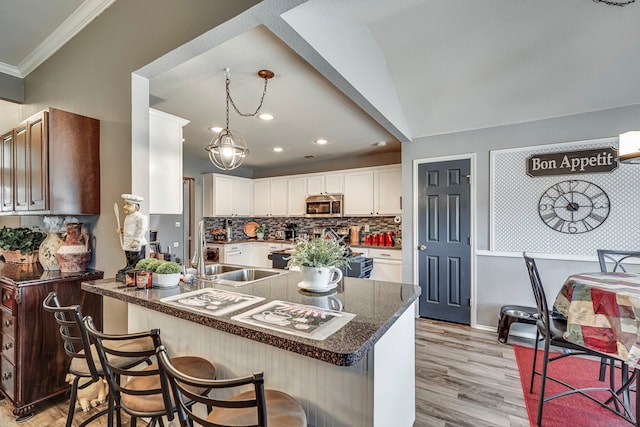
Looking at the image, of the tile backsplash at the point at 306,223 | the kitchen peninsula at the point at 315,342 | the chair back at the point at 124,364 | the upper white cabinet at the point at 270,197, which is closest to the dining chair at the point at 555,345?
the kitchen peninsula at the point at 315,342

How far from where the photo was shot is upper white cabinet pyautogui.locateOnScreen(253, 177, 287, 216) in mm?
6070

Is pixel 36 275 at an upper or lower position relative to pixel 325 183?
lower

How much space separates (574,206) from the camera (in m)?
3.00

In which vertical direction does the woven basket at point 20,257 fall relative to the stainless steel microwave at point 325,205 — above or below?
below

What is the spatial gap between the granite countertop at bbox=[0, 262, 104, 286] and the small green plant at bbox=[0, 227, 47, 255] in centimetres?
21

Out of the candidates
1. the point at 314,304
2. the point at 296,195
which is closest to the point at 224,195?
→ the point at 296,195

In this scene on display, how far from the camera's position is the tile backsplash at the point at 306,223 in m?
5.28

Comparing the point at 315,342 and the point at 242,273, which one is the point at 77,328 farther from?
the point at 315,342

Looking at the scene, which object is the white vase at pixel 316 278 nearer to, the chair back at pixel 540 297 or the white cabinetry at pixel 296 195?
the chair back at pixel 540 297

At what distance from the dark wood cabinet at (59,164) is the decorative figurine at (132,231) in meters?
0.56

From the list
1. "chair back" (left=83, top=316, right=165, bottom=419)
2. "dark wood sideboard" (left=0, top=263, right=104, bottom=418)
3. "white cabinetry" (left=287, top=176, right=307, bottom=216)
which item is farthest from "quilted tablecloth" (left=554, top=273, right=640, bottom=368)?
"white cabinetry" (left=287, top=176, right=307, bottom=216)

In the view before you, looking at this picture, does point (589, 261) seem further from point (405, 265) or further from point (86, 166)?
point (86, 166)

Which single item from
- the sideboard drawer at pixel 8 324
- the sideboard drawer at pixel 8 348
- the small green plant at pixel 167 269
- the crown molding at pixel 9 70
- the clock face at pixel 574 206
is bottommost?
the sideboard drawer at pixel 8 348

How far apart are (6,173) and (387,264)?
4410 mm
